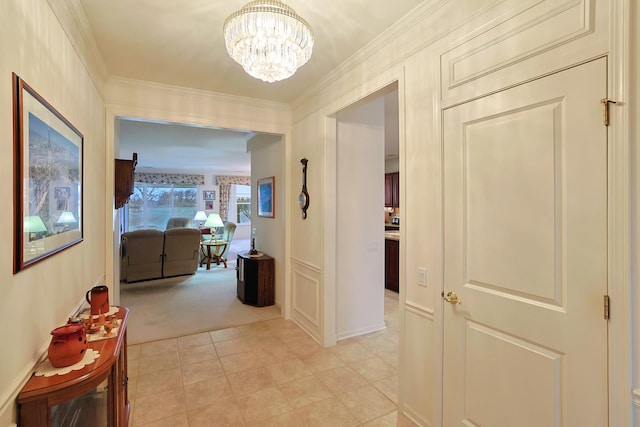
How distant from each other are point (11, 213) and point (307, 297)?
2766 mm

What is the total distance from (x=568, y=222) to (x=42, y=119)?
2.33m

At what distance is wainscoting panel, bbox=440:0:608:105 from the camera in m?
1.24

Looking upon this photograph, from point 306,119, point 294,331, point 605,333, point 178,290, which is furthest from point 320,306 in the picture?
point 178,290

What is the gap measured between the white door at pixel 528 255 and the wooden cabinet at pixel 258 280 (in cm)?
295

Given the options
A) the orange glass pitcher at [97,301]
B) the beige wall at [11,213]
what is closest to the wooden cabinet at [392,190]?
the beige wall at [11,213]

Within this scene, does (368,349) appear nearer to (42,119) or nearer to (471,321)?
(471,321)

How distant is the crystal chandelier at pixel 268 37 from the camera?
148 cm

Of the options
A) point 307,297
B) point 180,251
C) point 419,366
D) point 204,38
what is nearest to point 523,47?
point 419,366

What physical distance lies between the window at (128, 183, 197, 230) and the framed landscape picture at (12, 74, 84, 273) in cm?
899

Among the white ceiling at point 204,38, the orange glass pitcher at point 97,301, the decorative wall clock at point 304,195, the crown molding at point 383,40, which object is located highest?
the white ceiling at point 204,38

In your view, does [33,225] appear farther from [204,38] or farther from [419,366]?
[419,366]

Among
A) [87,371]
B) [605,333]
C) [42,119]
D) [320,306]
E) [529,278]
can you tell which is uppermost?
[42,119]

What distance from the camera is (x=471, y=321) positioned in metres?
1.69

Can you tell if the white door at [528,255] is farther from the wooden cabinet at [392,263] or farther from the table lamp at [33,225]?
the wooden cabinet at [392,263]
